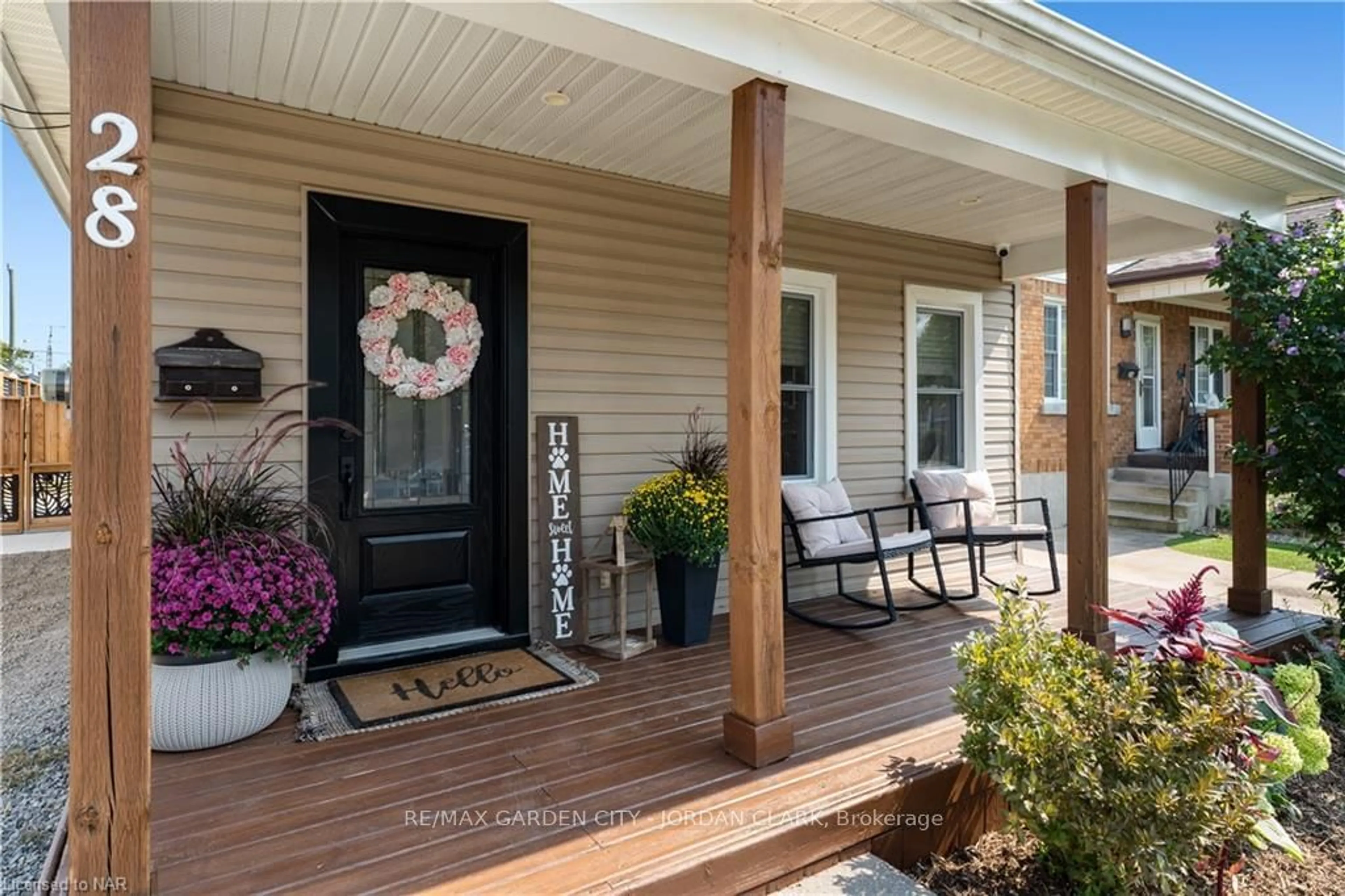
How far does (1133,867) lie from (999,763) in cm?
39

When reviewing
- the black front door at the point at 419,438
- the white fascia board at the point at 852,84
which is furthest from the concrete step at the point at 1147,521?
the black front door at the point at 419,438

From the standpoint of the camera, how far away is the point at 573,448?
12.7 ft

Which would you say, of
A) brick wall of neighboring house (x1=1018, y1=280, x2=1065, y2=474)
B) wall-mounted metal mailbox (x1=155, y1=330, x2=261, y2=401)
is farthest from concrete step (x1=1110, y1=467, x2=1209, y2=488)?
wall-mounted metal mailbox (x1=155, y1=330, x2=261, y2=401)

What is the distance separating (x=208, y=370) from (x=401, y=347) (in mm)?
845

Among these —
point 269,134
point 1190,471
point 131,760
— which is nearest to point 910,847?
point 131,760

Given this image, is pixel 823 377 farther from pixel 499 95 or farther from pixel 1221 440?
pixel 1221 440

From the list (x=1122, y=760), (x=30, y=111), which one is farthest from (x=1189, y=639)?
(x=30, y=111)

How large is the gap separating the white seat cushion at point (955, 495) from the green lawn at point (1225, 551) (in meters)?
2.68

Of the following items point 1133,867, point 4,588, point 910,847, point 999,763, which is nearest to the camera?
point 1133,867

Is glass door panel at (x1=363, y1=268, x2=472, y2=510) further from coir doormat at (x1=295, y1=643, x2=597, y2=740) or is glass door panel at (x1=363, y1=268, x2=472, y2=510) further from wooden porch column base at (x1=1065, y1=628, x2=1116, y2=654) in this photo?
wooden porch column base at (x1=1065, y1=628, x2=1116, y2=654)

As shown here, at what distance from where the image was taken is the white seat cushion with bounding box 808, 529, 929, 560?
13.8 feet

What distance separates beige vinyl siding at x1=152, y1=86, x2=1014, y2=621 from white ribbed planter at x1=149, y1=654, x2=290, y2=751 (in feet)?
3.10

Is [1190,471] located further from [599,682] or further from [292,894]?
[292,894]

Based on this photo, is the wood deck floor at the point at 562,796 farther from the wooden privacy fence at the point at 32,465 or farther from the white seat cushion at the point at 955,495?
the wooden privacy fence at the point at 32,465
